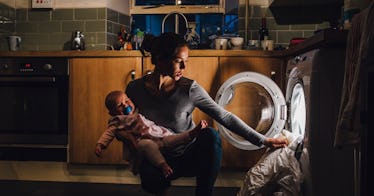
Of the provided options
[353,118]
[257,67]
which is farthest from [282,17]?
[353,118]

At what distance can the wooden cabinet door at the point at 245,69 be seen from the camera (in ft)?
9.69

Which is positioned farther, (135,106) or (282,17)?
(282,17)

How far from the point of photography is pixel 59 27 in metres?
3.61

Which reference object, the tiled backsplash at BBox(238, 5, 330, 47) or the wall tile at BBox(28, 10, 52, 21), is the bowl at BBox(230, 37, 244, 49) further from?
the wall tile at BBox(28, 10, 52, 21)

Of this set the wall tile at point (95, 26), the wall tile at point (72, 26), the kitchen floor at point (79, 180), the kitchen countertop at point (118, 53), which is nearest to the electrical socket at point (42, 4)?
the wall tile at point (72, 26)

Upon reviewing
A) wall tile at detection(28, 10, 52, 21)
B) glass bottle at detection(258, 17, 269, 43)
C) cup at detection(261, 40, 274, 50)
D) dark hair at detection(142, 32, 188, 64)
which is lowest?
dark hair at detection(142, 32, 188, 64)

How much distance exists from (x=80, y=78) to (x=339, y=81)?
1.71 metres

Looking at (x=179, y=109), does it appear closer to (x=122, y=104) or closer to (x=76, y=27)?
(x=122, y=104)

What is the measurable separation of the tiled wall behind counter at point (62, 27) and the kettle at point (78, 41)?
0.11 meters

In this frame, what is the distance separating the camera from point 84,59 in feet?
10.0

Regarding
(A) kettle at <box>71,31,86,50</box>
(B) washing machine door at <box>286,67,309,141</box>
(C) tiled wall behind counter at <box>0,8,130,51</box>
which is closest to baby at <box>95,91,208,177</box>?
(B) washing machine door at <box>286,67,309,141</box>

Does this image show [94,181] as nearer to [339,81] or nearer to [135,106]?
[135,106]

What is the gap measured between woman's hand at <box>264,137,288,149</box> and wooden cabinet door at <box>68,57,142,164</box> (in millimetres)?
1178

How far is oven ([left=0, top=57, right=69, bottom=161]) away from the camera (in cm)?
308
